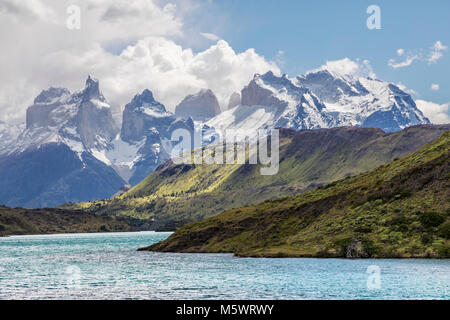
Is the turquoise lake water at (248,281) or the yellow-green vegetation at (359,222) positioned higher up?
the yellow-green vegetation at (359,222)

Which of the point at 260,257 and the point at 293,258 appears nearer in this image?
the point at 293,258

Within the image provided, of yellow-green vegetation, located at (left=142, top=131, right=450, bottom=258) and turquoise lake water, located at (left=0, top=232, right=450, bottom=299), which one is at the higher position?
yellow-green vegetation, located at (left=142, top=131, right=450, bottom=258)

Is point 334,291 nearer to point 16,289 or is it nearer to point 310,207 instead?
point 16,289

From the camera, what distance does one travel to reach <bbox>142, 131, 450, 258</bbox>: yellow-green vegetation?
122 m

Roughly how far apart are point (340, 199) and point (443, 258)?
2135 inches

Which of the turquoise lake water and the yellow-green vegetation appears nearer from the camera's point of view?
the turquoise lake water

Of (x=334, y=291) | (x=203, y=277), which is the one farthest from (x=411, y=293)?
(x=203, y=277)

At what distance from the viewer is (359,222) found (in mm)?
138000

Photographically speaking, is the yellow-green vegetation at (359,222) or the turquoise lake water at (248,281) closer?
the turquoise lake water at (248,281)

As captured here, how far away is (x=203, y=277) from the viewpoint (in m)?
96.6

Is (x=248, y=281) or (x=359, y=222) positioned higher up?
(x=359, y=222)

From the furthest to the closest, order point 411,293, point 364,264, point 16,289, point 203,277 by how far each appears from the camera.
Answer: point 364,264 → point 203,277 → point 16,289 → point 411,293

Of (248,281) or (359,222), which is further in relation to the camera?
(359,222)

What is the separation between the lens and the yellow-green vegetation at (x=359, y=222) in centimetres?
12225
